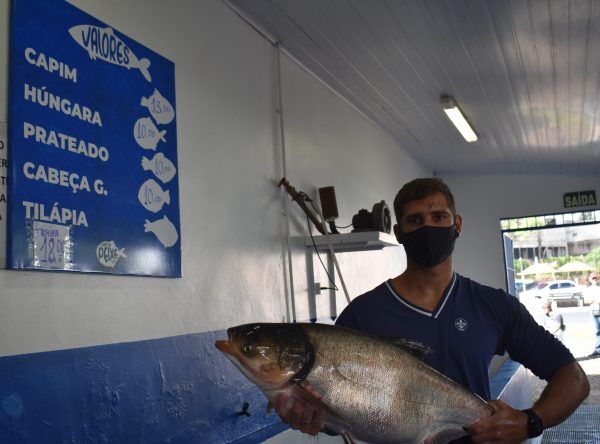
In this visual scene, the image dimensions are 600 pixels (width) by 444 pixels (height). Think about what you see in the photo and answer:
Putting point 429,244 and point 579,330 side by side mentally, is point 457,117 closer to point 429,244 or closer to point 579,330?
point 429,244

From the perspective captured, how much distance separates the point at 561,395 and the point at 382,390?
1.86 feet

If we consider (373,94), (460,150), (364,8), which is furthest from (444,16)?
(460,150)

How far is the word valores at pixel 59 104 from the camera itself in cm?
230

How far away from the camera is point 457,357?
1733 mm

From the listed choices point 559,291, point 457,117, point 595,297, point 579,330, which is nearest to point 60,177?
point 457,117

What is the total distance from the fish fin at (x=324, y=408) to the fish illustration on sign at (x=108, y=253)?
4.52 ft

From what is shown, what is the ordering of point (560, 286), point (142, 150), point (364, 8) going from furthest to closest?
point (560, 286), point (364, 8), point (142, 150)

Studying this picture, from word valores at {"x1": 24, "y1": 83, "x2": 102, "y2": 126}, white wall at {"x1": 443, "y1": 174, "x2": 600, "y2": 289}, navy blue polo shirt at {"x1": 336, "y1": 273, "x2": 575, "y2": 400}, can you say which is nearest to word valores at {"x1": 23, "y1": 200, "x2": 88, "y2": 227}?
word valores at {"x1": 24, "y1": 83, "x2": 102, "y2": 126}

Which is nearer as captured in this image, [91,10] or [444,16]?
[91,10]

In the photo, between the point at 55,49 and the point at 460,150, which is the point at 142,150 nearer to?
the point at 55,49

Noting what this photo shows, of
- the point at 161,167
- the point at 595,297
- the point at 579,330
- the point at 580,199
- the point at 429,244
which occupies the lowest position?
the point at 579,330

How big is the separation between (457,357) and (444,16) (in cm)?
285

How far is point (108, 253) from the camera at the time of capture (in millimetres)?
2598

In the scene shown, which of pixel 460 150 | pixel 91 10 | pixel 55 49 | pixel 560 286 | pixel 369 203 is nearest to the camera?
pixel 55 49
